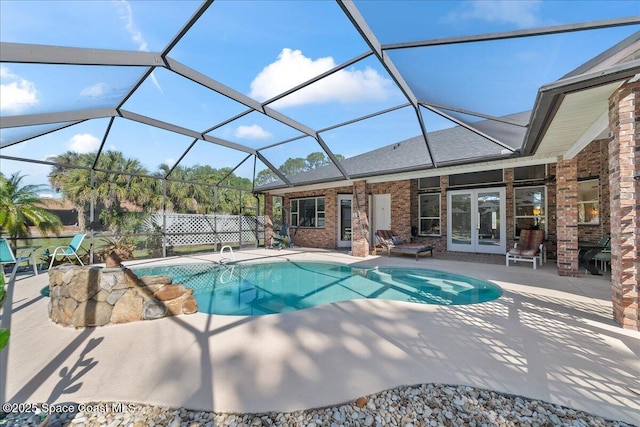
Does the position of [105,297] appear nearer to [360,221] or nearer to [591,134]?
[360,221]

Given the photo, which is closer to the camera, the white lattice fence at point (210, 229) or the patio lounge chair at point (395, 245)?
the patio lounge chair at point (395, 245)

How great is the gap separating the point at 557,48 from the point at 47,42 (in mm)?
7340

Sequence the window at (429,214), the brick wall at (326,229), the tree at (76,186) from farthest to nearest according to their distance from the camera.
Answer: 1. the brick wall at (326,229)
2. the tree at (76,186)
3. the window at (429,214)

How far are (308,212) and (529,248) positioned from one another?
9.34 m

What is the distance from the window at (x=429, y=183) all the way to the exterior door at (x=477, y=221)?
2.38ft

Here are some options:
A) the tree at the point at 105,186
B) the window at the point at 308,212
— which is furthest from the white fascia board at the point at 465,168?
the tree at the point at 105,186

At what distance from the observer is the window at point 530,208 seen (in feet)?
30.3

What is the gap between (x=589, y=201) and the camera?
8.70 metres

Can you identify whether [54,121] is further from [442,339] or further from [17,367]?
[442,339]

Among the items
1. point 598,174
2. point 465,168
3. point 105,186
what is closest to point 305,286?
point 465,168

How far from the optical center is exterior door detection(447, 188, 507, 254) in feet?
32.5

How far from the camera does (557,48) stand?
11.9 ft

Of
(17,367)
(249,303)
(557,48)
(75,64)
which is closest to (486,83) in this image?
(557,48)

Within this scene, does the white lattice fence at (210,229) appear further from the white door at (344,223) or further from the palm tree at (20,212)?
the white door at (344,223)
